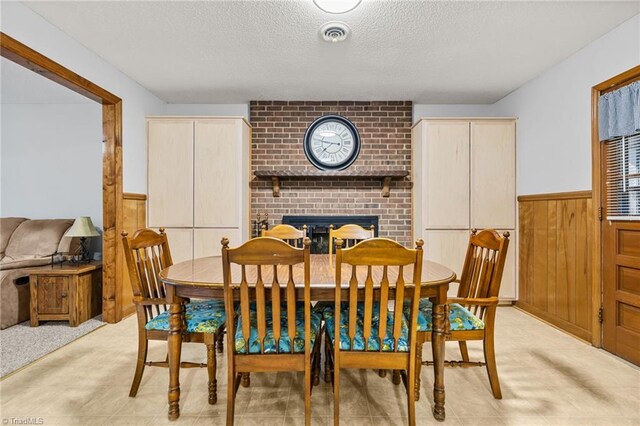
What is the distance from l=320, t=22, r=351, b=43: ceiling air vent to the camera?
7.87 feet

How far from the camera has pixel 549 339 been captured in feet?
9.04

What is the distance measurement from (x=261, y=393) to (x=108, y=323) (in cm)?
204

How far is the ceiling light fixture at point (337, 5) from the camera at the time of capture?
6.84ft

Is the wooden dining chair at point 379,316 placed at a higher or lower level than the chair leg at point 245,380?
higher

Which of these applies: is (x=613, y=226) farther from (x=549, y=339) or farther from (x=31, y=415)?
(x=31, y=415)

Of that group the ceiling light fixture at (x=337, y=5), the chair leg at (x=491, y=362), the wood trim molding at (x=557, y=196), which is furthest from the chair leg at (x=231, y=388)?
the wood trim molding at (x=557, y=196)

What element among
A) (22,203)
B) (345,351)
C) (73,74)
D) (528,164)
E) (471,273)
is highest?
(73,74)

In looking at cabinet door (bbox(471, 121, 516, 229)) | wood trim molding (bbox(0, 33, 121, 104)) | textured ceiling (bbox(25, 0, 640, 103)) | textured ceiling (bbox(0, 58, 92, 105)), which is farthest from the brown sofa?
cabinet door (bbox(471, 121, 516, 229))

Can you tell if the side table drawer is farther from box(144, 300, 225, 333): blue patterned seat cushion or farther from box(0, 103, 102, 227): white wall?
box(144, 300, 225, 333): blue patterned seat cushion

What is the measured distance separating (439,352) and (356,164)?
276 cm

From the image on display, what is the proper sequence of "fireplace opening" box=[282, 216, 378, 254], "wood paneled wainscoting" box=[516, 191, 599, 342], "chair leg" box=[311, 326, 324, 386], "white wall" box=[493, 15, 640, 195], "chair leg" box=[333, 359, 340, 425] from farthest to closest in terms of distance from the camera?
"fireplace opening" box=[282, 216, 378, 254], "wood paneled wainscoting" box=[516, 191, 599, 342], "white wall" box=[493, 15, 640, 195], "chair leg" box=[311, 326, 324, 386], "chair leg" box=[333, 359, 340, 425]

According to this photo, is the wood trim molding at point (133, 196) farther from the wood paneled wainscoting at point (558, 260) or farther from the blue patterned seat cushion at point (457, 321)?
the wood paneled wainscoting at point (558, 260)

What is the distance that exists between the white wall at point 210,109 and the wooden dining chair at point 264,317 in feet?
9.78

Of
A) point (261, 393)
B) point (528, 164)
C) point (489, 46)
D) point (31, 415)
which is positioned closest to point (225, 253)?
point (261, 393)
